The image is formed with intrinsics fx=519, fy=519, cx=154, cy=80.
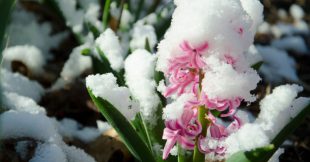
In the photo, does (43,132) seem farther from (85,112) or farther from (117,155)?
(85,112)

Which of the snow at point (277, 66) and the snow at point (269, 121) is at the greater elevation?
the snow at point (269, 121)

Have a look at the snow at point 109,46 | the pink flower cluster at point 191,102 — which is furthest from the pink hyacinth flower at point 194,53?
the snow at point 109,46

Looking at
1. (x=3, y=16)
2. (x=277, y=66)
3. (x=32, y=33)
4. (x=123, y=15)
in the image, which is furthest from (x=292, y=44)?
(x=3, y=16)

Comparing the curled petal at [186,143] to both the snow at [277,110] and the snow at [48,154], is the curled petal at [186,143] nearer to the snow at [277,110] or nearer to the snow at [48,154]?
the snow at [277,110]

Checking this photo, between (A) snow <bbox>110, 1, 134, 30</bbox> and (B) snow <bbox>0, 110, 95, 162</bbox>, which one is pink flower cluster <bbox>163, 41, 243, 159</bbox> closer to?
(B) snow <bbox>0, 110, 95, 162</bbox>

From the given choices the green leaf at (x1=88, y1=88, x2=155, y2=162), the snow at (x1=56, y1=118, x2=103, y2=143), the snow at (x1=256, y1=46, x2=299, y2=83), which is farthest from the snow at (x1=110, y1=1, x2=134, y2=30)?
the green leaf at (x1=88, y1=88, x2=155, y2=162)

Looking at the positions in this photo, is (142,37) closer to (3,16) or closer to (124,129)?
(124,129)
